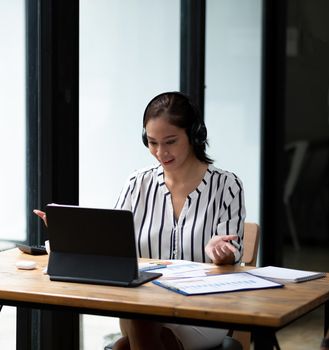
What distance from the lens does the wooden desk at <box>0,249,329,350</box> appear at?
233cm

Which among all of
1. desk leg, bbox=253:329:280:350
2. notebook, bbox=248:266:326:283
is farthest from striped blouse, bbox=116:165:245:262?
desk leg, bbox=253:329:280:350

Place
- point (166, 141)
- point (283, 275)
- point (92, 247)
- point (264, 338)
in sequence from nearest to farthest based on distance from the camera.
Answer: point (264, 338)
point (92, 247)
point (283, 275)
point (166, 141)

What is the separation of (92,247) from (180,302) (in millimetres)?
390

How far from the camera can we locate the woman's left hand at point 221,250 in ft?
9.77

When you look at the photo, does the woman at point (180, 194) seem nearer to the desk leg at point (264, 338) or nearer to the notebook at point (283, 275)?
the notebook at point (283, 275)

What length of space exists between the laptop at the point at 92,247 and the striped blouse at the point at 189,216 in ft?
1.80

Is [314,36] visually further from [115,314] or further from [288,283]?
[115,314]

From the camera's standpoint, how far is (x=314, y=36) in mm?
5695

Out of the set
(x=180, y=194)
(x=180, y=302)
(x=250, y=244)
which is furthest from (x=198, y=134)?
(x=180, y=302)

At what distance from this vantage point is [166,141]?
325 centimetres

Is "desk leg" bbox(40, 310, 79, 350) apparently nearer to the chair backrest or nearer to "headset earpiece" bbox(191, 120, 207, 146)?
the chair backrest

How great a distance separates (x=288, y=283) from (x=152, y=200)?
0.81m

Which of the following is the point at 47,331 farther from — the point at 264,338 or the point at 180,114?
the point at 264,338

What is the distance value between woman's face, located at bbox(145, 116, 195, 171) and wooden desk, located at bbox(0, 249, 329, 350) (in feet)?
2.36
